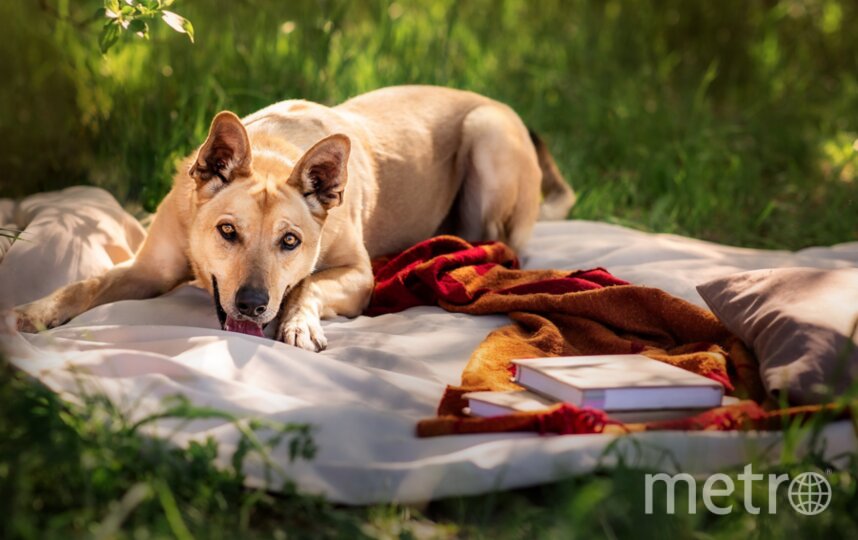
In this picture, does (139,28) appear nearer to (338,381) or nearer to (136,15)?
(136,15)

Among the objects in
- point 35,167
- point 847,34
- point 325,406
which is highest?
point 847,34

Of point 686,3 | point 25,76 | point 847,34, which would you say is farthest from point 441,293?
point 847,34

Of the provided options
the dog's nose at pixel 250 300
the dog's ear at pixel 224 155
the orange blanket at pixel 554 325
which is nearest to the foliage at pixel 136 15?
the dog's ear at pixel 224 155

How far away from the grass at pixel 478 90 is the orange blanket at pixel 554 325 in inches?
9.5

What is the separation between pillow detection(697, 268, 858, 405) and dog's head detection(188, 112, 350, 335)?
1.48 meters

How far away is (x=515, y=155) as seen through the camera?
477 centimetres

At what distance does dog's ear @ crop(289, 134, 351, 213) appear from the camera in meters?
3.38

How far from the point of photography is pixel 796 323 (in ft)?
9.26

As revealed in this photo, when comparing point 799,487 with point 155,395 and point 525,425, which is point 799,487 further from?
point 155,395

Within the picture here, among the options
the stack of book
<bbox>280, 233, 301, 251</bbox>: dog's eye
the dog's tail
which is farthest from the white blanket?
the dog's tail

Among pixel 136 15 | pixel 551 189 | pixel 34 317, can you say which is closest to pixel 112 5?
pixel 136 15

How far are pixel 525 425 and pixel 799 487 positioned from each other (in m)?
0.70

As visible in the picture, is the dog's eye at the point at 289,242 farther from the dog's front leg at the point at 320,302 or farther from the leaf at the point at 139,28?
the leaf at the point at 139,28

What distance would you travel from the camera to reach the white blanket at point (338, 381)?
2.27 meters
